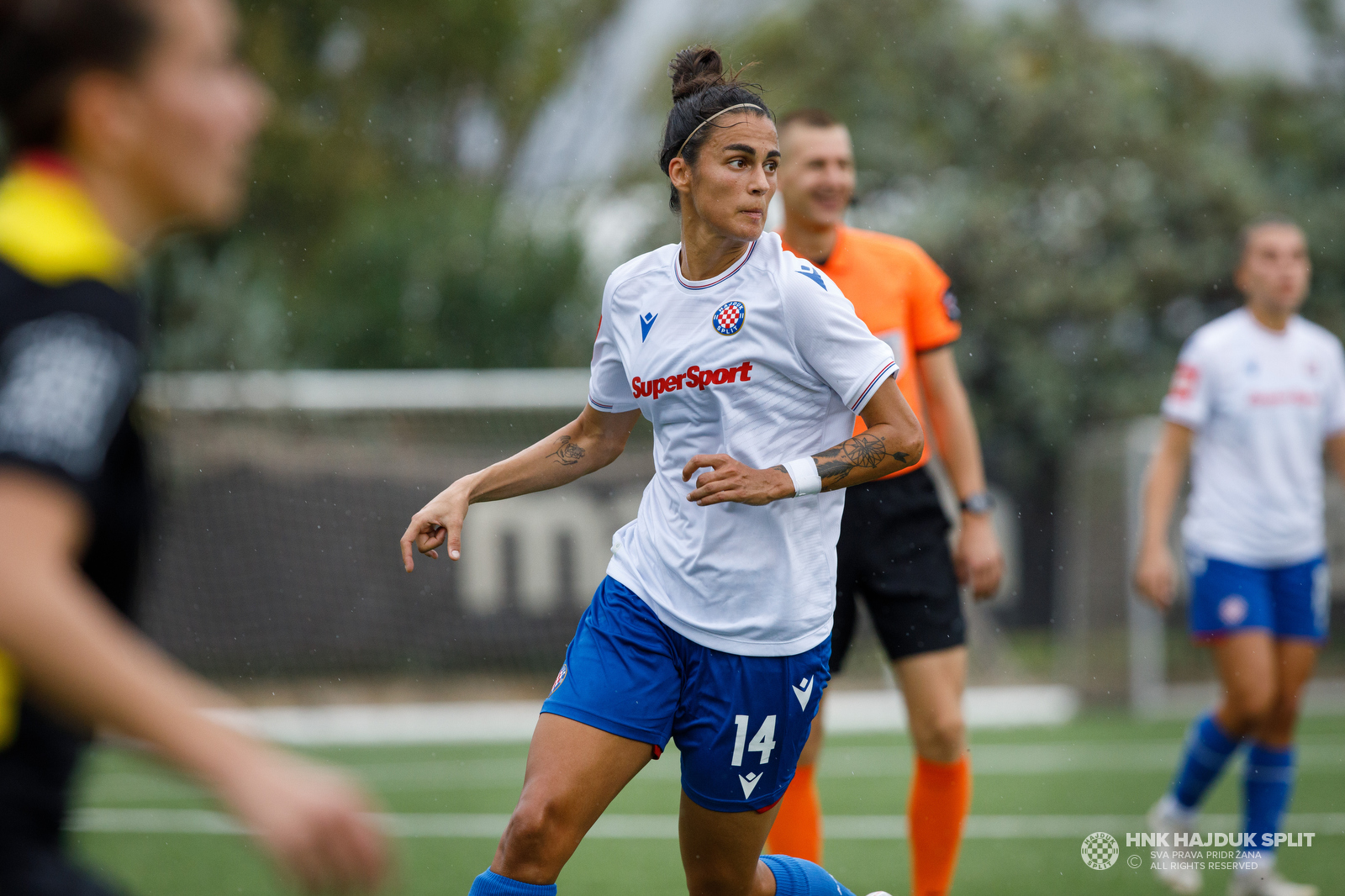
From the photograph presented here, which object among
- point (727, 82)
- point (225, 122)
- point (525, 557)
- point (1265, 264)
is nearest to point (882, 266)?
point (727, 82)

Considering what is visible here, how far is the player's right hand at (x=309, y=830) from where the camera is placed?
137 centimetres

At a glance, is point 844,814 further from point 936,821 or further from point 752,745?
point 752,745

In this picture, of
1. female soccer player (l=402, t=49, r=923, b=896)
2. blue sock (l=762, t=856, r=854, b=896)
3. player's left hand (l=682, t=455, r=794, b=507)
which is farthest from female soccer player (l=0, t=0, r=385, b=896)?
blue sock (l=762, t=856, r=854, b=896)

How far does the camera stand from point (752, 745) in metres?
3.33

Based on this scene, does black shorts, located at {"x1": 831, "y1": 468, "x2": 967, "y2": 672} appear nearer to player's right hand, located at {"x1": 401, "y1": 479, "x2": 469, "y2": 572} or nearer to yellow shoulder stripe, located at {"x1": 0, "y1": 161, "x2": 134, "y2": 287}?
player's right hand, located at {"x1": 401, "y1": 479, "x2": 469, "y2": 572}

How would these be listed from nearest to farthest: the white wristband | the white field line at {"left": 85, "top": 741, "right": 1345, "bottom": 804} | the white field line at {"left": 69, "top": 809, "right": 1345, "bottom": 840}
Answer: the white wristband, the white field line at {"left": 69, "top": 809, "right": 1345, "bottom": 840}, the white field line at {"left": 85, "top": 741, "right": 1345, "bottom": 804}

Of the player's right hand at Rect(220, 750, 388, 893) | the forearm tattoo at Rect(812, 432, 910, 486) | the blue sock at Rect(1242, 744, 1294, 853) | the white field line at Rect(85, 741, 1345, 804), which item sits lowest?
the white field line at Rect(85, 741, 1345, 804)

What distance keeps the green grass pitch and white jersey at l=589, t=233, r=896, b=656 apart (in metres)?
2.42

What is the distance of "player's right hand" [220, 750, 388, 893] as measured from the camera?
1.37m

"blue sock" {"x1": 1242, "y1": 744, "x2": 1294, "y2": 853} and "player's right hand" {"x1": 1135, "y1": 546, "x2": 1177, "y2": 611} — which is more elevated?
"player's right hand" {"x1": 1135, "y1": 546, "x2": 1177, "y2": 611}

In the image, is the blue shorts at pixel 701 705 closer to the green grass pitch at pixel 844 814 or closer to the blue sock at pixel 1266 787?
the green grass pitch at pixel 844 814

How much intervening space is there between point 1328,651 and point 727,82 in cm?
1183

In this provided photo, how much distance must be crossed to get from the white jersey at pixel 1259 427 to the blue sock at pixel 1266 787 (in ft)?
2.64

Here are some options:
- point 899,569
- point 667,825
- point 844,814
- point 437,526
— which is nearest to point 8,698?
point 437,526
